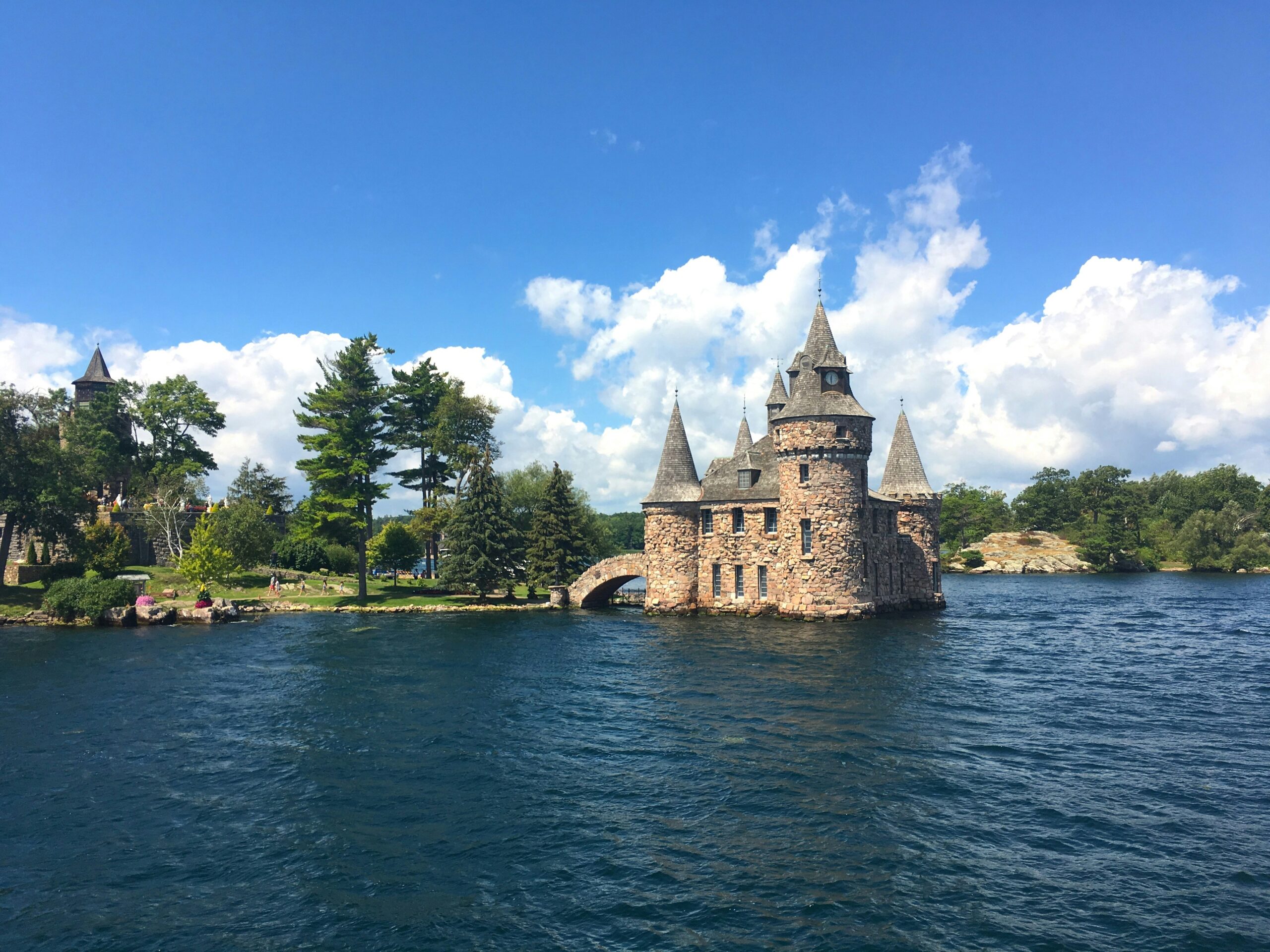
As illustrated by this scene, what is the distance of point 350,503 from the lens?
5697cm

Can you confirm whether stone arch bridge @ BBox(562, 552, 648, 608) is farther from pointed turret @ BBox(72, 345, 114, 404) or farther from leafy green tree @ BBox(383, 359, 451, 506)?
pointed turret @ BBox(72, 345, 114, 404)

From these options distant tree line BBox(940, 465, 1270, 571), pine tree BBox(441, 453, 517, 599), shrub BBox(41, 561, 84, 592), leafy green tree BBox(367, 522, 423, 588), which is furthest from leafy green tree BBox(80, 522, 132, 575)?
distant tree line BBox(940, 465, 1270, 571)

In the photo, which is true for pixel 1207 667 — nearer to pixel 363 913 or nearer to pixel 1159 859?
pixel 1159 859

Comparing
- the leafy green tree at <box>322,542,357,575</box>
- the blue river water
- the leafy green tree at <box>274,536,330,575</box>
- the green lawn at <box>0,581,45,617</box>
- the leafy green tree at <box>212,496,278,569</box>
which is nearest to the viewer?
the blue river water

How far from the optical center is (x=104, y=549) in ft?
194

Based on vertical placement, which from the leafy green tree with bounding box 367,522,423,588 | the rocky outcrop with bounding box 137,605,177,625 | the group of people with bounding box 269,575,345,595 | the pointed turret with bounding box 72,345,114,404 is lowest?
the rocky outcrop with bounding box 137,605,177,625

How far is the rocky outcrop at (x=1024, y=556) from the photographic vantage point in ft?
366

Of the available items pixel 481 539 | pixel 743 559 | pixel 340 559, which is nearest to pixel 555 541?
pixel 481 539

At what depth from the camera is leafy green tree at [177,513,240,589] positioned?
51.8 meters

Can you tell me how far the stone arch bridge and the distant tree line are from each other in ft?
173

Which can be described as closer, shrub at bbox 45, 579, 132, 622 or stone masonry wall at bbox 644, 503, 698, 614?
shrub at bbox 45, 579, 132, 622

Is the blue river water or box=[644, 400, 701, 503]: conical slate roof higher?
box=[644, 400, 701, 503]: conical slate roof

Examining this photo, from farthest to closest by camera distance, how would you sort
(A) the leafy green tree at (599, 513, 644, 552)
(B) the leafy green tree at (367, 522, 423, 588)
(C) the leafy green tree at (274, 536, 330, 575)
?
(A) the leafy green tree at (599, 513, 644, 552) → (B) the leafy green tree at (367, 522, 423, 588) → (C) the leafy green tree at (274, 536, 330, 575)

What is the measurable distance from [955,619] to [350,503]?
45.9 m
